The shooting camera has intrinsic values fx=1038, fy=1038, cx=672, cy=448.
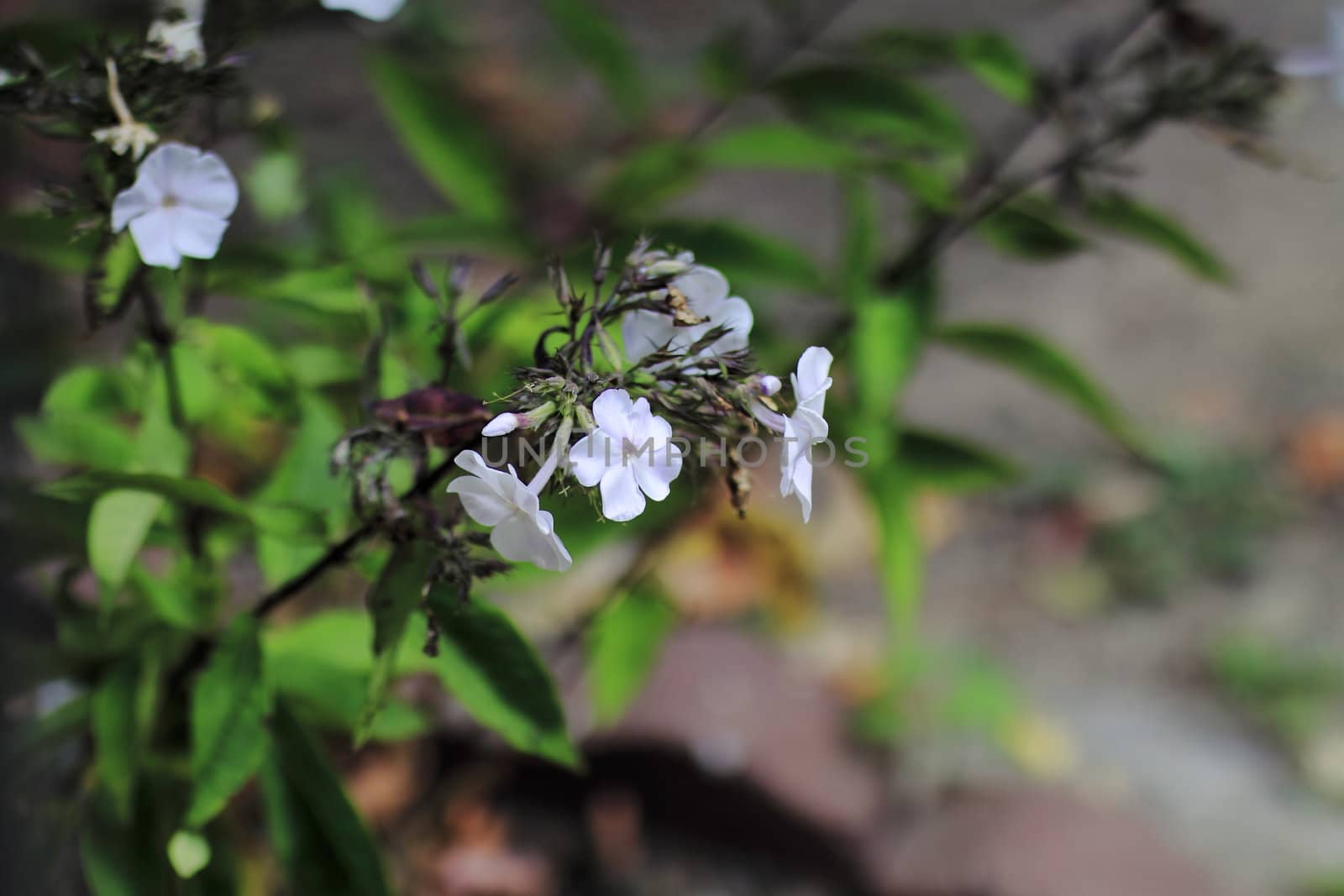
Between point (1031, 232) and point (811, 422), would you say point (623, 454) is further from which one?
point (1031, 232)

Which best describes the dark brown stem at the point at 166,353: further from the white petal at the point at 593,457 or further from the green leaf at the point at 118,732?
the white petal at the point at 593,457

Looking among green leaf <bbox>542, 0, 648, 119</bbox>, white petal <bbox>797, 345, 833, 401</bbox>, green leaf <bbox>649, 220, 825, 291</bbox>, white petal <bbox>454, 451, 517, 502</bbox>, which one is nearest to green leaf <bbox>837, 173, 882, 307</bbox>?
green leaf <bbox>649, 220, 825, 291</bbox>

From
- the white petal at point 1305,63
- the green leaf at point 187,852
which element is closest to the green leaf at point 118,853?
the green leaf at point 187,852

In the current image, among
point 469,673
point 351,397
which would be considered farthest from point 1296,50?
point 351,397

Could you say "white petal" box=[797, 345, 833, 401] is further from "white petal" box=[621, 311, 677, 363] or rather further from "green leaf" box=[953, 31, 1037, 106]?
"green leaf" box=[953, 31, 1037, 106]

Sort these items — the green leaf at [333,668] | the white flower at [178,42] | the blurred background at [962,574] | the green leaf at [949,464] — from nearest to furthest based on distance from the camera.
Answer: the white flower at [178,42], the green leaf at [333,668], the green leaf at [949,464], the blurred background at [962,574]

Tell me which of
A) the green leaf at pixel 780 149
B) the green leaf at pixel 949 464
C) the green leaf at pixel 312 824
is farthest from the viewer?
the green leaf at pixel 949 464

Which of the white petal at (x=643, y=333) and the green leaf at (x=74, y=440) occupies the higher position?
the white petal at (x=643, y=333)

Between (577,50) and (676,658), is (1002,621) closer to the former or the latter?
(676,658)

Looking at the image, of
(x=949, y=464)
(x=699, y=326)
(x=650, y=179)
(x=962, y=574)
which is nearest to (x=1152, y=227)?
(x=949, y=464)
